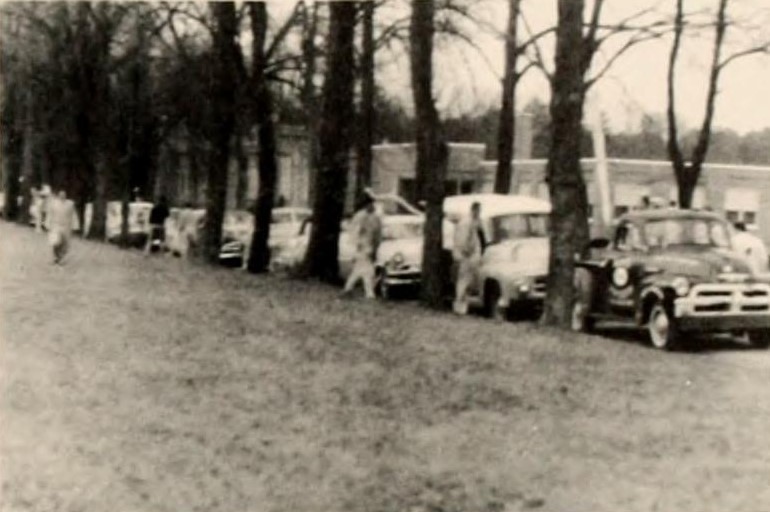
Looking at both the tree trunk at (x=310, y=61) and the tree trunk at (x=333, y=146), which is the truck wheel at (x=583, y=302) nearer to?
the tree trunk at (x=333, y=146)

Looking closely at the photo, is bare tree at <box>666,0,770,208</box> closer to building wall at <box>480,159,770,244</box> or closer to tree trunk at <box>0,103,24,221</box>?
building wall at <box>480,159,770,244</box>

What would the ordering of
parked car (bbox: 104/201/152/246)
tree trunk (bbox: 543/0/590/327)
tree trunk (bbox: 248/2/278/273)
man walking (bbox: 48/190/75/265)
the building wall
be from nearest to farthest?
tree trunk (bbox: 543/0/590/327), man walking (bbox: 48/190/75/265), tree trunk (bbox: 248/2/278/273), parked car (bbox: 104/201/152/246), the building wall

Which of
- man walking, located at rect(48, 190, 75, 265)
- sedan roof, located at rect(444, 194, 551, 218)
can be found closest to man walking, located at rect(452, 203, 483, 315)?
sedan roof, located at rect(444, 194, 551, 218)

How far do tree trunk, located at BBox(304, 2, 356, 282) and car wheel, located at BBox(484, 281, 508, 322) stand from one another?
3346 mm

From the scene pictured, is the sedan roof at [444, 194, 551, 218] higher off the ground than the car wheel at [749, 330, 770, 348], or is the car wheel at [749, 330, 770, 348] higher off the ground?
the sedan roof at [444, 194, 551, 218]

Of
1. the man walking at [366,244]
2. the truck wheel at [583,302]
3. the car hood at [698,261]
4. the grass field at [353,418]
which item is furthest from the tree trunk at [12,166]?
the grass field at [353,418]

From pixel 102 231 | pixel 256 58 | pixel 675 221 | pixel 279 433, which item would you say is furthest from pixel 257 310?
pixel 102 231

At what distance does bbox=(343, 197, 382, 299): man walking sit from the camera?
21.4m

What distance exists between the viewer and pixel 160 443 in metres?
8.16

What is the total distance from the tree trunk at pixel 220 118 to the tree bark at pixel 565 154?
37.6 feet

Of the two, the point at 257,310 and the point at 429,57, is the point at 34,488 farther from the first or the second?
the point at 429,57

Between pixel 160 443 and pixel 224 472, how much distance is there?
722 mm

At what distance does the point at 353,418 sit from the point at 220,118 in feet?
63.5

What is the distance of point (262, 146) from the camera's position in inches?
1108
